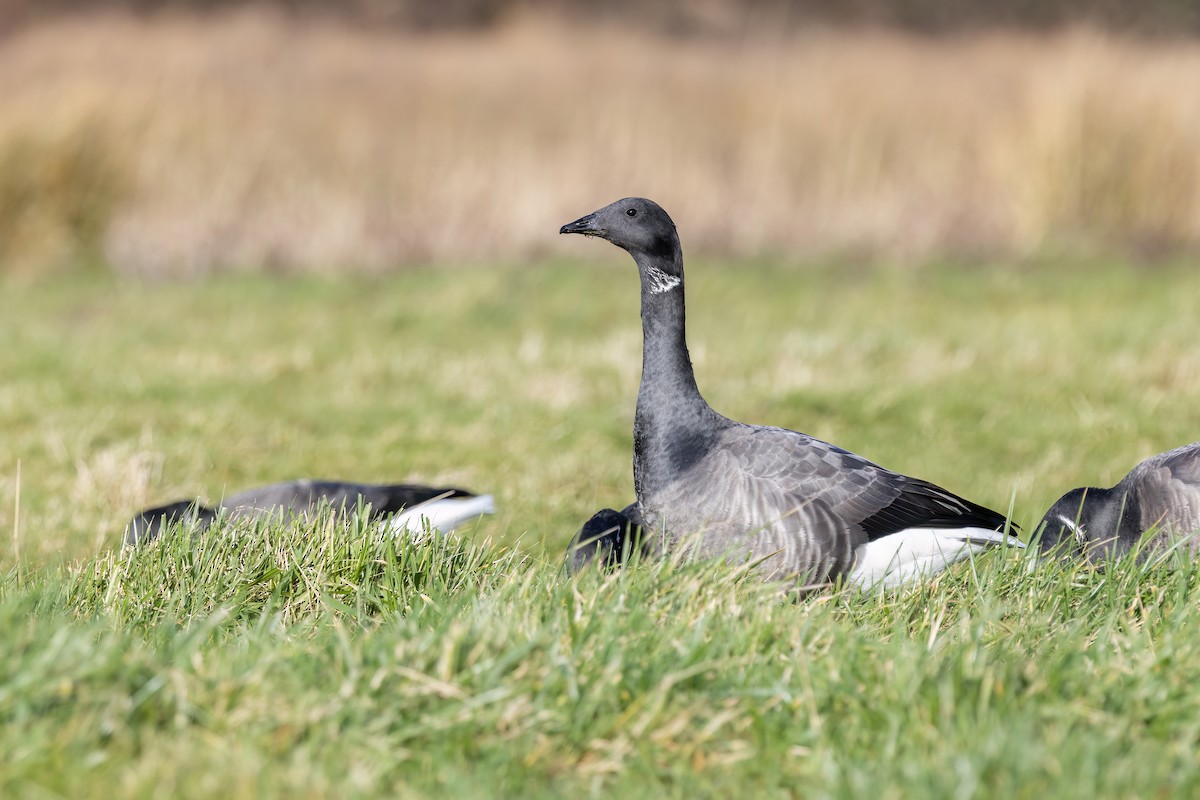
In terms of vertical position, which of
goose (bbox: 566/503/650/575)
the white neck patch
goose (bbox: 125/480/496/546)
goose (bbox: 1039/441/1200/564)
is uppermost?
the white neck patch

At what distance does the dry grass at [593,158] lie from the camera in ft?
48.0

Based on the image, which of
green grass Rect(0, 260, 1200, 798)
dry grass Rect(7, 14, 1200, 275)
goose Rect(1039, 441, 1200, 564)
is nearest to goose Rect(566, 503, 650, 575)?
green grass Rect(0, 260, 1200, 798)

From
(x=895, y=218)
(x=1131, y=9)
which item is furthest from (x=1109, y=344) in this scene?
(x=1131, y=9)

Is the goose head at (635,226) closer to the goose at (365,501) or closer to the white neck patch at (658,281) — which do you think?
the white neck patch at (658,281)

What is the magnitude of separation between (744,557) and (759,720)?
4.43 feet

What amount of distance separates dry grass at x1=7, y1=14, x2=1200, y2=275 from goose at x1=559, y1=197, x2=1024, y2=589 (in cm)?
961

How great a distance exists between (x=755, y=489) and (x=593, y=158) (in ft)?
36.6

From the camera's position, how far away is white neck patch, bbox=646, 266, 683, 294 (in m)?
5.16

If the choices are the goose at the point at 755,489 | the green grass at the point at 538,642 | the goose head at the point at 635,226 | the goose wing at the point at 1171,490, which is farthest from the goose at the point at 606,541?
the goose wing at the point at 1171,490

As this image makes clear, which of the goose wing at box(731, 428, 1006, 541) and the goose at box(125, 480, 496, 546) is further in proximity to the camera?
the goose at box(125, 480, 496, 546)

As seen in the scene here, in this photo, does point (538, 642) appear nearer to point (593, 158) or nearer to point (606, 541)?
point (606, 541)

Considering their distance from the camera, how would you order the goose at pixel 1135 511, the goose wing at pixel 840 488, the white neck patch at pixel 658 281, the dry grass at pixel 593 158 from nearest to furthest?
the goose wing at pixel 840 488, the goose at pixel 1135 511, the white neck patch at pixel 658 281, the dry grass at pixel 593 158

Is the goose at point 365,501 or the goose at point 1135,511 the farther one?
the goose at point 365,501

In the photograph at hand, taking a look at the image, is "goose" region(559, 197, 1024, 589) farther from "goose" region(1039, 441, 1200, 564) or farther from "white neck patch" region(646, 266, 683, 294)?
"goose" region(1039, 441, 1200, 564)
